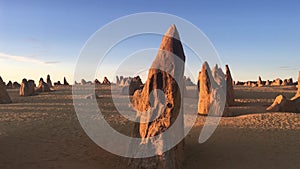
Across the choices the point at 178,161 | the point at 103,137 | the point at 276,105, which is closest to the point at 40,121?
the point at 103,137

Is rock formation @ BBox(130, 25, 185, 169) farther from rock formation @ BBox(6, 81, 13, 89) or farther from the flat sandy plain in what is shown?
rock formation @ BBox(6, 81, 13, 89)

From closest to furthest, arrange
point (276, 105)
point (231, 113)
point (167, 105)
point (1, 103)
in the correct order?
point (167, 105)
point (231, 113)
point (276, 105)
point (1, 103)

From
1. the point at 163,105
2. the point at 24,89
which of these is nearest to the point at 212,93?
the point at 163,105

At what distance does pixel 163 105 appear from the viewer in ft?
28.0

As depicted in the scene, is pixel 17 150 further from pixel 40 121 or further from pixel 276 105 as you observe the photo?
pixel 276 105

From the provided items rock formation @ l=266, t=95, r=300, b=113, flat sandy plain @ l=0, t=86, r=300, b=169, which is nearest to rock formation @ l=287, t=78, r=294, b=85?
rock formation @ l=266, t=95, r=300, b=113

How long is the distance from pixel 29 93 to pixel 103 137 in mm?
21049

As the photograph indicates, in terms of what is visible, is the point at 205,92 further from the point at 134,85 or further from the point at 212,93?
the point at 134,85

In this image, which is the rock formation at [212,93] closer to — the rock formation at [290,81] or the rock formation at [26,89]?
the rock formation at [26,89]

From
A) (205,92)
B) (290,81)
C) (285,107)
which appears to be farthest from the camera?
Answer: (290,81)

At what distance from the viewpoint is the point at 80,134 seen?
40.7 ft

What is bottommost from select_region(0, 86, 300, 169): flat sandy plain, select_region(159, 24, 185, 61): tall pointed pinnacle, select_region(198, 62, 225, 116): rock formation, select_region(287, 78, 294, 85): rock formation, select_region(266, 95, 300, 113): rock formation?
select_region(0, 86, 300, 169): flat sandy plain

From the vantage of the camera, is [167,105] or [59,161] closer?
[167,105]

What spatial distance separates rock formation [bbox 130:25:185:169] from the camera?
27.3 feet
